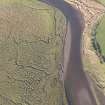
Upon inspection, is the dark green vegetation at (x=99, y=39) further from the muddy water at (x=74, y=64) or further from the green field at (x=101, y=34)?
the muddy water at (x=74, y=64)

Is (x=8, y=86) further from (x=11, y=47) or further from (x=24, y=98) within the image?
(x=11, y=47)

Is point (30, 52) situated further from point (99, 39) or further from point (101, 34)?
point (101, 34)

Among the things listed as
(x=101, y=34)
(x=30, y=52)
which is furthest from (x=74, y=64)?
(x=101, y=34)

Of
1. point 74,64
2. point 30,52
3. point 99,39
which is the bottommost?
point 30,52

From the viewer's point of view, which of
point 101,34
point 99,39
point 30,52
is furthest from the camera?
point 101,34

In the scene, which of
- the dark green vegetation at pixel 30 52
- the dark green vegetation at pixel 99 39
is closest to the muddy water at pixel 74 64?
the dark green vegetation at pixel 30 52

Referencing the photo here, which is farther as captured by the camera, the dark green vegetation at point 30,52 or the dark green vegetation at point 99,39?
the dark green vegetation at point 99,39

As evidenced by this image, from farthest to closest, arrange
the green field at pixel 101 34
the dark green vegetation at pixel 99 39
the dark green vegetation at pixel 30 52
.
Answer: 1. the green field at pixel 101 34
2. the dark green vegetation at pixel 99 39
3. the dark green vegetation at pixel 30 52
